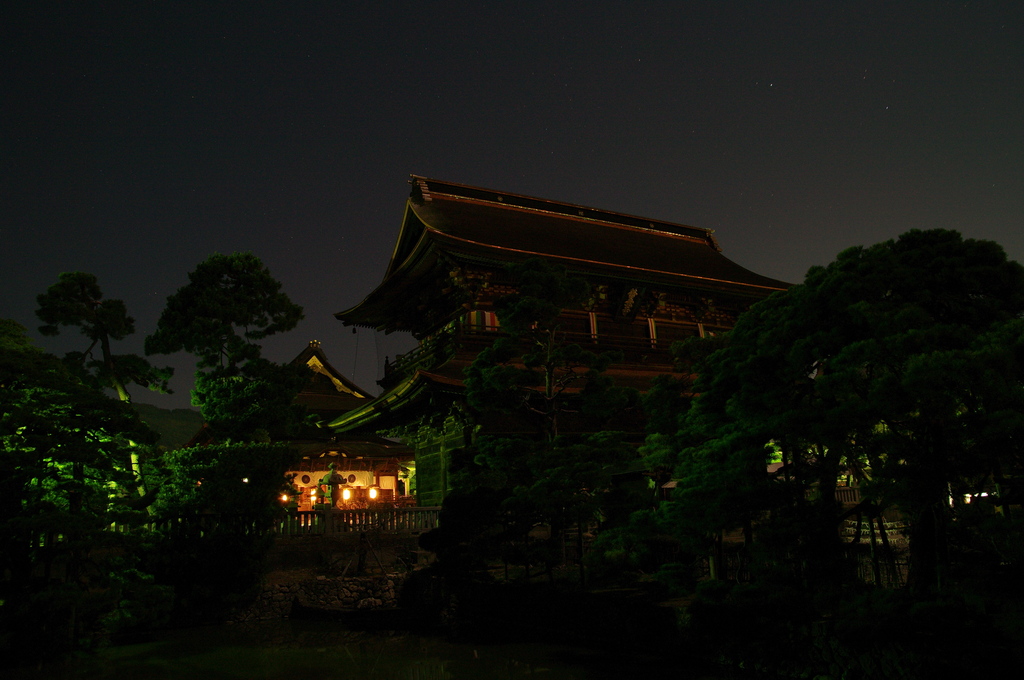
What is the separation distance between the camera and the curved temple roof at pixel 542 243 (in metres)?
19.9

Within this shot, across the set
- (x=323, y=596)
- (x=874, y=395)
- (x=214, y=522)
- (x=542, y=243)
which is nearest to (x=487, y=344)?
(x=542, y=243)

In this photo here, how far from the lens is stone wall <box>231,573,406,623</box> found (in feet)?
50.6

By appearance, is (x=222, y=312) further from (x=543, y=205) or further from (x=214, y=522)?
(x=543, y=205)

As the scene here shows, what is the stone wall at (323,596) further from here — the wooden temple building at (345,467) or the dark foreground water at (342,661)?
the wooden temple building at (345,467)

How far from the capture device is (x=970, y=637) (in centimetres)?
692

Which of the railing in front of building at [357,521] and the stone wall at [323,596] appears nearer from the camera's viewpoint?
the stone wall at [323,596]

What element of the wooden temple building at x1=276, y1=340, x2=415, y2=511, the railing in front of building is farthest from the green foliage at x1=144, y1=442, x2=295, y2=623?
the wooden temple building at x1=276, y1=340, x2=415, y2=511

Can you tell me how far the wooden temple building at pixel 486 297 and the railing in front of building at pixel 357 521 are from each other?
127 centimetres

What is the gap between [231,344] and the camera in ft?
52.6

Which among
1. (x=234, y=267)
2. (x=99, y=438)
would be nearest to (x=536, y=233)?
(x=234, y=267)

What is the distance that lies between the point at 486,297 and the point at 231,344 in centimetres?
691

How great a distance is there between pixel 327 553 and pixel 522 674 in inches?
316

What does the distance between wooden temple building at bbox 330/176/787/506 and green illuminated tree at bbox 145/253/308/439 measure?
336 centimetres

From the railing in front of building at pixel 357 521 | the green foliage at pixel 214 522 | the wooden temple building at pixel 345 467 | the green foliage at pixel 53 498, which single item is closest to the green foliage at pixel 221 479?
the green foliage at pixel 214 522
